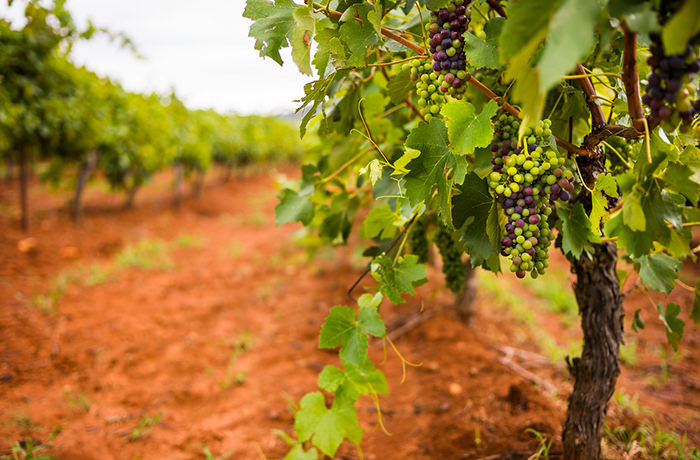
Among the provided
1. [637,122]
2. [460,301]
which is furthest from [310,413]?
[460,301]

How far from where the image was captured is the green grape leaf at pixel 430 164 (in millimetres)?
1074

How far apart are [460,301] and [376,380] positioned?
7.62 ft

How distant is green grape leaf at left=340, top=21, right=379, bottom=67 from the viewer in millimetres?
1081

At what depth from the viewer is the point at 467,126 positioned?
1033 mm

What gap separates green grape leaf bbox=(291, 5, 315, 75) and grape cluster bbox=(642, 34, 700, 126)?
2.59 ft

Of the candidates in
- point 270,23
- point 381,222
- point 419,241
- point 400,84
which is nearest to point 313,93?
point 270,23

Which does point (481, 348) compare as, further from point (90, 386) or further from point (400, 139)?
point (90, 386)

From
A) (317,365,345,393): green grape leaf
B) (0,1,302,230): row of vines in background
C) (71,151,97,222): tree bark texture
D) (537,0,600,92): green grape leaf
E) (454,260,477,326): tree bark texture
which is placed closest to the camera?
(537,0,600,92): green grape leaf

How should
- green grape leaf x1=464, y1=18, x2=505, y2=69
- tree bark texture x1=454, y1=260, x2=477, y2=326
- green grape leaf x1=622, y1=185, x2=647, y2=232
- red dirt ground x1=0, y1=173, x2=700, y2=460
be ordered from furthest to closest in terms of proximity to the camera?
tree bark texture x1=454, y1=260, x2=477, y2=326 → red dirt ground x1=0, y1=173, x2=700, y2=460 → green grape leaf x1=464, y1=18, x2=505, y2=69 → green grape leaf x1=622, y1=185, x2=647, y2=232

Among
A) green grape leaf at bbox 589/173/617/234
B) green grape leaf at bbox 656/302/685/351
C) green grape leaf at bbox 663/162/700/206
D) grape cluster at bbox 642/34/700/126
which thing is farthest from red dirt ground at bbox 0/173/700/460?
grape cluster at bbox 642/34/700/126

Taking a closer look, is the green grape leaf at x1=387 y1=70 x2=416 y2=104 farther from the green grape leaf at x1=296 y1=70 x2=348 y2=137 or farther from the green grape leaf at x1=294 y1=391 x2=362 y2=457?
the green grape leaf at x1=294 y1=391 x2=362 y2=457

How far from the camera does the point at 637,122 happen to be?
3.10 feet

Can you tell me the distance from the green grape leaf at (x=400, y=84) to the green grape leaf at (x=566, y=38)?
735 mm

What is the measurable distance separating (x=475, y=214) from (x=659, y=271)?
2.55 ft
